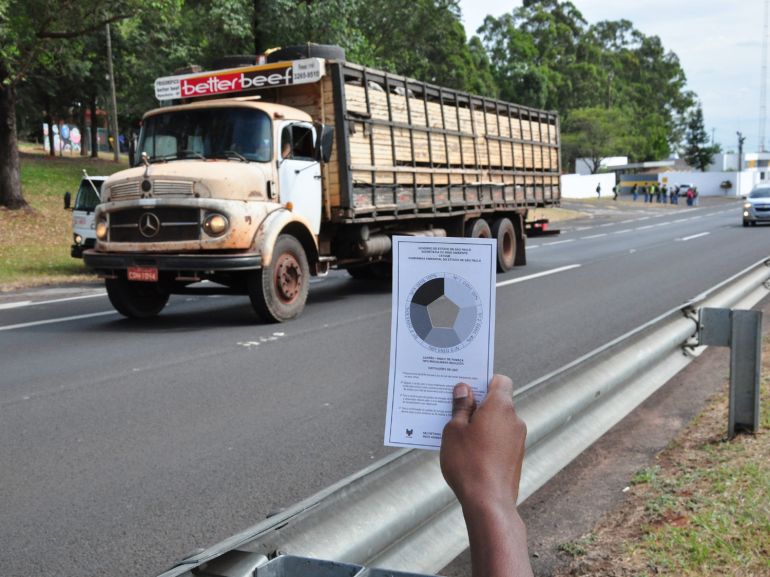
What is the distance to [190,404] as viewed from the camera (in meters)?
6.71

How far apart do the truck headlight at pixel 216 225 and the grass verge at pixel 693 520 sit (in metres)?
6.17

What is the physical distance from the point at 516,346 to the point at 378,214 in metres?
4.49

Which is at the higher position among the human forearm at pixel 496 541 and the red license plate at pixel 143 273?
the human forearm at pixel 496 541

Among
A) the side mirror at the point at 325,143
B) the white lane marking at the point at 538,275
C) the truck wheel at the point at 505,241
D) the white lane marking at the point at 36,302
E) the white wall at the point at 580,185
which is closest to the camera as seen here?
the side mirror at the point at 325,143

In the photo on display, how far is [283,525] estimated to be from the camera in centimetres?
197

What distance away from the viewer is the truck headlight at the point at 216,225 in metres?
10.1

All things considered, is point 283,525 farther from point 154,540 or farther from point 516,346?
point 516,346

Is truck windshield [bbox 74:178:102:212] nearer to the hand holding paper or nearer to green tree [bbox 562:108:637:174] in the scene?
the hand holding paper

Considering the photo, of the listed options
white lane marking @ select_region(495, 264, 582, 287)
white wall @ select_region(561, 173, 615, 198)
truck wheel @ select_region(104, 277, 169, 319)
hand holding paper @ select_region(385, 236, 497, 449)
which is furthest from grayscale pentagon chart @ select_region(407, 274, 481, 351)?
white wall @ select_region(561, 173, 615, 198)

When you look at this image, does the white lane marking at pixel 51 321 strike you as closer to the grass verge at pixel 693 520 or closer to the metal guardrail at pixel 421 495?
the grass verge at pixel 693 520

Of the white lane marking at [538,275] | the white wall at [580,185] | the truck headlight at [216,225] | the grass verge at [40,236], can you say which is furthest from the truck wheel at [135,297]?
the white wall at [580,185]

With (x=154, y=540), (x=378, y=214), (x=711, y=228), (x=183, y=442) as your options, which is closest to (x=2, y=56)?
(x=378, y=214)

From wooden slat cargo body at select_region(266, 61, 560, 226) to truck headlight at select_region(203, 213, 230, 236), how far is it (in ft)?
7.85

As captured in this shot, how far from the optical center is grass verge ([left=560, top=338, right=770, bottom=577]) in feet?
11.4
